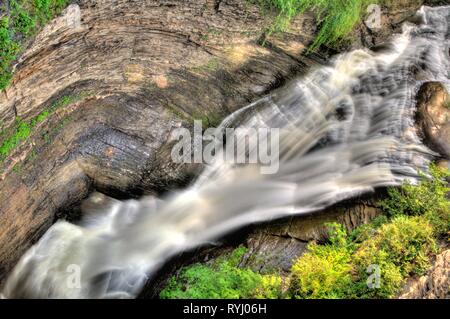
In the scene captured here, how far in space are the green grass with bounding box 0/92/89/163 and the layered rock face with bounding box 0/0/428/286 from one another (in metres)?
0.10

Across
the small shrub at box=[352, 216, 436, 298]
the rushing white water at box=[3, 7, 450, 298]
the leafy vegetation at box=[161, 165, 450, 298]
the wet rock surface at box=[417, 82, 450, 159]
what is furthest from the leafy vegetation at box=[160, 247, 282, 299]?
the wet rock surface at box=[417, 82, 450, 159]

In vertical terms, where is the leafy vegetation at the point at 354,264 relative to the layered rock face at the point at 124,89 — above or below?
below

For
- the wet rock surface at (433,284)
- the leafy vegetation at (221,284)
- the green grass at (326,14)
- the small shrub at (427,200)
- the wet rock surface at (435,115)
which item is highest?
the green grass at (326,14)

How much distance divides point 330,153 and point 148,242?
12.8 ft

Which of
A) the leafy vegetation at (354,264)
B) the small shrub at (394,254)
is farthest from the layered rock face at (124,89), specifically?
the small shrub at (394,254)

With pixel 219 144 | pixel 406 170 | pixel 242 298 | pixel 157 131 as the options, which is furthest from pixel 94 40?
pixel 406 170

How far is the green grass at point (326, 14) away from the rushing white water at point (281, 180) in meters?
0.59

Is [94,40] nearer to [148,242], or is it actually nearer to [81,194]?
[81,194]

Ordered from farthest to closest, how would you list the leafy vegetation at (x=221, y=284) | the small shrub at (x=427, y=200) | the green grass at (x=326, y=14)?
the green grass at (x=326, y=14), the small shrub at (x=427, y=200), the leafy vegetation at (x=221, y=284)

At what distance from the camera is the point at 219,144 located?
8.80 m

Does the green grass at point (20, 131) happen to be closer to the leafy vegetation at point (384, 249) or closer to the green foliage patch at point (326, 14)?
the green foliage patch at point (326, 14)

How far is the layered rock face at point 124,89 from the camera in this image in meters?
7.11

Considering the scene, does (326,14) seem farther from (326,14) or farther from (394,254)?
(394,254)

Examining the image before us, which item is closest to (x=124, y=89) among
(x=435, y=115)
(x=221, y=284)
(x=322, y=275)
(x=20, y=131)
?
(x=20, y=131)
